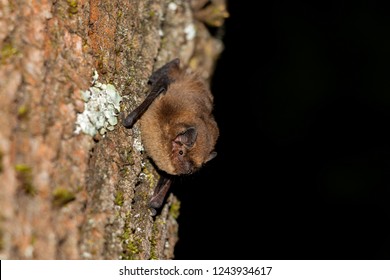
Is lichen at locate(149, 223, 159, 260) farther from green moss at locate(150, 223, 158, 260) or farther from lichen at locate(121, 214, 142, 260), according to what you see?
lichen at locate(121, 214, 142, 260)

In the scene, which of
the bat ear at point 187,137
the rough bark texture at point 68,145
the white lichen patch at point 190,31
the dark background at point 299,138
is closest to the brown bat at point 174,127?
the bat ear at point 187,137

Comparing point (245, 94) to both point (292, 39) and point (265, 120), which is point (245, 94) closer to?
point (265, 120)

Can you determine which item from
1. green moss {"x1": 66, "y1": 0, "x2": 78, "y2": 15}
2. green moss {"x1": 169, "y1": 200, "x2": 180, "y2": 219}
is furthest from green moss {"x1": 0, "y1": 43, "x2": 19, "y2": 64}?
green moss {"x1": 169, "y1": 200, "x2": 180, "y2": 219}

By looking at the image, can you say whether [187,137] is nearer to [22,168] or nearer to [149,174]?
[149,174]

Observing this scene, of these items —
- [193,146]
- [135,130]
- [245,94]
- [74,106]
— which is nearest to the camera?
[74,106]

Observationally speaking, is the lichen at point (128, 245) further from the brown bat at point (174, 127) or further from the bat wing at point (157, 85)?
the bat wing at point (157, 85)

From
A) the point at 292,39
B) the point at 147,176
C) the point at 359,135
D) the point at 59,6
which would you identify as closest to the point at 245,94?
the point at 292,39
